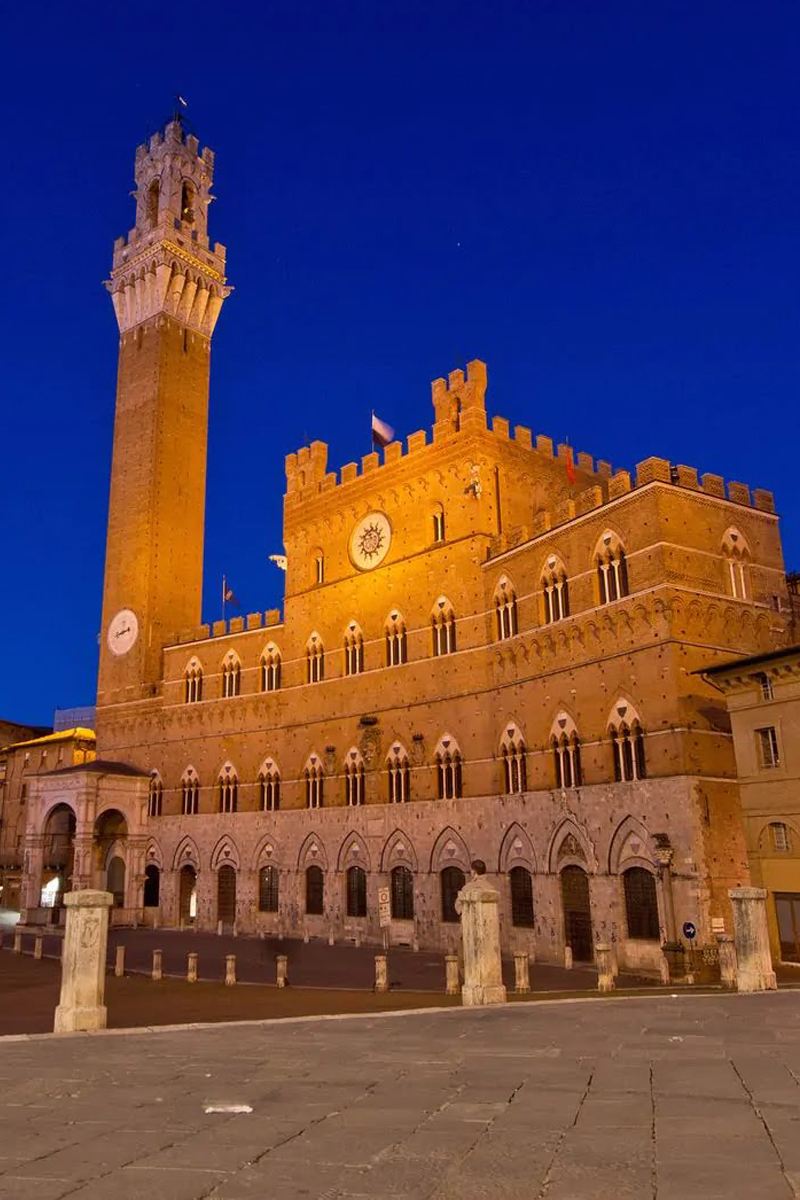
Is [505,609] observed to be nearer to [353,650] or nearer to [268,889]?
[353,650]

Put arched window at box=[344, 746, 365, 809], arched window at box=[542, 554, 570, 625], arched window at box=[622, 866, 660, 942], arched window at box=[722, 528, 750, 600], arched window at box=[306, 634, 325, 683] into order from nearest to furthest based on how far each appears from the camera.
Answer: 1. arched window at box=[622, 866, 660, 942]
2. arched window at box=[722, 528, 750, 600]
3. arched window at box=[542, 554, 570, 625]
4. arched window at box=[344, 746, 365, 809]
5. arched window at box=[306, 634, 325, 683]

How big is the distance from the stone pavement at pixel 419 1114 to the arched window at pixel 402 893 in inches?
898

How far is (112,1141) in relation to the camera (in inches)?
234

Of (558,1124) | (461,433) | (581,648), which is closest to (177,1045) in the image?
(558,1124)

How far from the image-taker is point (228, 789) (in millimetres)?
41500

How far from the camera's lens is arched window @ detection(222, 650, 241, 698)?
1663 inches

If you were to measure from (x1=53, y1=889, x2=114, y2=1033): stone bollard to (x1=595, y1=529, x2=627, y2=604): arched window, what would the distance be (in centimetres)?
1814

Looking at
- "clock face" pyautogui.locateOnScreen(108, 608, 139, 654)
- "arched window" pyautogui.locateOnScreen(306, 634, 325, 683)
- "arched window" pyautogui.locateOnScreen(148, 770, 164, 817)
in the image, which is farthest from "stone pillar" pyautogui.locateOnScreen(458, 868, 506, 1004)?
"clock face" pyautogui.locateOnScreen(108, 608, 139, 654)

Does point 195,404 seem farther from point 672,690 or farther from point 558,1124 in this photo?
point 558,1124

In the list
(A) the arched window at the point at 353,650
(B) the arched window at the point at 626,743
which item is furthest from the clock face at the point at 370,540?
(B) the arched window at the point at 626,743

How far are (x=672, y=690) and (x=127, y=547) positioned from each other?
3173cm

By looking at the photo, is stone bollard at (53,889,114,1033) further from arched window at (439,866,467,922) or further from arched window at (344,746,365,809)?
arched window at (344,746,365,809)

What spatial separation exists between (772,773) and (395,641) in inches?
619

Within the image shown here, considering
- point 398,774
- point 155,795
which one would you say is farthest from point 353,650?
point 155,795
